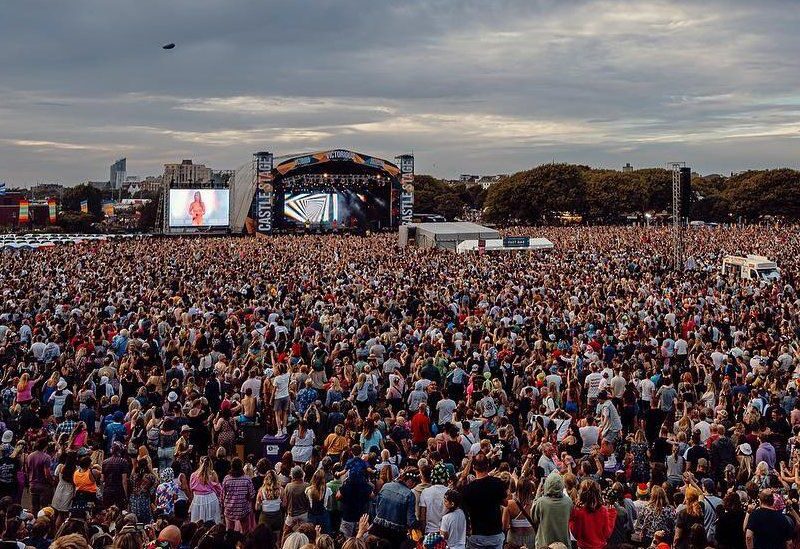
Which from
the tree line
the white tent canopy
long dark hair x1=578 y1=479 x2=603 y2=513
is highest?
the tree line

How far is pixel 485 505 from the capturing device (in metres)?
A: 5.77

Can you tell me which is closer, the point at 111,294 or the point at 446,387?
the point at 446,387

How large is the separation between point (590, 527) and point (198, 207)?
5490cm

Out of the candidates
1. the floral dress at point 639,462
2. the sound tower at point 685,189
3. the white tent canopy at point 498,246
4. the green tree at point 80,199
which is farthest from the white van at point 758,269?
the green tree at point 80,199

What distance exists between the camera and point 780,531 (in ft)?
18.0

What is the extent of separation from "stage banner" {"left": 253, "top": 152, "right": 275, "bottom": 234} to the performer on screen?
493cm

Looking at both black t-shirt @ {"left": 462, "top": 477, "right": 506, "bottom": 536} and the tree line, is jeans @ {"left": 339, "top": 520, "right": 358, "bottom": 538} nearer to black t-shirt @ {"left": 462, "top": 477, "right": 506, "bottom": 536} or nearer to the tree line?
black t-shirt @ {"left": 462, "top": 477, "right": 506, "bottom": 536}

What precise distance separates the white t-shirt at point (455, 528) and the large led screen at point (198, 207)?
178ft

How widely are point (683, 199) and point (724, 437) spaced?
22.4m

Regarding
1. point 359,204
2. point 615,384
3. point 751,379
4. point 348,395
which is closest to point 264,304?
point 348,395

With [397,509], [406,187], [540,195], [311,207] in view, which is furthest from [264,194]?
[397,509]

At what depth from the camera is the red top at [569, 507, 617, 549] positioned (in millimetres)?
5762

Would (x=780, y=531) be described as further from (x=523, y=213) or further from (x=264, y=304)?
(x=523, y=213)

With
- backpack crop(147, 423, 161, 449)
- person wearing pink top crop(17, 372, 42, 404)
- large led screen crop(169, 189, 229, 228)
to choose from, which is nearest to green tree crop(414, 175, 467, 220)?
large led screen crop(169, 189, 229, 228)
